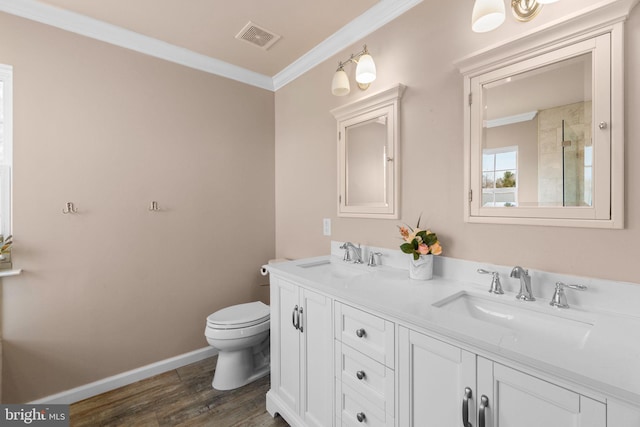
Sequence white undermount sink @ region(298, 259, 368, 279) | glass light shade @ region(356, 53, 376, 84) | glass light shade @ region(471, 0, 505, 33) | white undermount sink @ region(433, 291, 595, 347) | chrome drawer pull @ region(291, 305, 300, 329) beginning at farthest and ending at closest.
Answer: white undermount sink @ region(298, 259, 368, 279) < glass light shade @ region(356, 53, 376, 84) < chrome drawer pull @ region(291, 305, 300, 329) < glass light shade @ region(471, 0, 505, 33) < white undermount sink @ region(433, 291, 595, 347)

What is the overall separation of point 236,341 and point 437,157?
67.2 inches

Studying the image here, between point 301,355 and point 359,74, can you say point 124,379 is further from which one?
point 359,74

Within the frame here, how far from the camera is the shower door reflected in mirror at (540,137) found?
41.2 inches

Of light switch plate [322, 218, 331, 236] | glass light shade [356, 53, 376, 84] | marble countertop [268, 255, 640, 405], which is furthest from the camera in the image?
light switch plate [322, 218, 331, 236]

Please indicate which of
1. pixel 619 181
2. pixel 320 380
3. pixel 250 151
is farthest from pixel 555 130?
pixel 250 151

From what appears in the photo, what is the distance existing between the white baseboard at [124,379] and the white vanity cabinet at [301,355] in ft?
2.93

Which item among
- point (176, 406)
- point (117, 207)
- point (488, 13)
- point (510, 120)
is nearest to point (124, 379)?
point (176, 406)

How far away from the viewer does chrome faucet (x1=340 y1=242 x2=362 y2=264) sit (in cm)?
186

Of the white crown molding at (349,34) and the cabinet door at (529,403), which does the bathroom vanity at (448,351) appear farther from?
the white crown molding at (349,34)

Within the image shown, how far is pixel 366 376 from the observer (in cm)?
116

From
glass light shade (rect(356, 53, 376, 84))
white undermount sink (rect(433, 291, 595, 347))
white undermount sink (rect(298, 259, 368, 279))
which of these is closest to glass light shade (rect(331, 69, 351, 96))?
glass light shade (rect(356, 53, 376, 84))

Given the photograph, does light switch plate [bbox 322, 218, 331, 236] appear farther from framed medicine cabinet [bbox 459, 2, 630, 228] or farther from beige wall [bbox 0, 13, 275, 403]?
framed medicine cabinet [bbox 459, 2, 630, 228]

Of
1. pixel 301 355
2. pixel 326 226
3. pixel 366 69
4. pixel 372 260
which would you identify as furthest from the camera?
pixel 326 226

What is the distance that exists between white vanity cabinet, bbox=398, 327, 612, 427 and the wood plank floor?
3.47 ft
